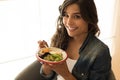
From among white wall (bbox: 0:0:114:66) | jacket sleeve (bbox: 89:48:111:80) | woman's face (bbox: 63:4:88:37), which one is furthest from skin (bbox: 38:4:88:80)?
white wall (bbox: 0:0:114:66)

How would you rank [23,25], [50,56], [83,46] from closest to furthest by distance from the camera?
1. [50,56]
2. [83,46]
3. [23,25]

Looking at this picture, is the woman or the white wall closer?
the woman

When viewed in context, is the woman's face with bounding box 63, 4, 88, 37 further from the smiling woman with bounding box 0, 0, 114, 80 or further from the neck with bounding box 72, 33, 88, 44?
the smiling woman with bounding box 0, 0, 114, 80

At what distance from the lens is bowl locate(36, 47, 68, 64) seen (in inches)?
51.6

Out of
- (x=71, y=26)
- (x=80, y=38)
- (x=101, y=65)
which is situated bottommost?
(x=101, y=65)

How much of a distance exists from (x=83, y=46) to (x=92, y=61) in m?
0.12

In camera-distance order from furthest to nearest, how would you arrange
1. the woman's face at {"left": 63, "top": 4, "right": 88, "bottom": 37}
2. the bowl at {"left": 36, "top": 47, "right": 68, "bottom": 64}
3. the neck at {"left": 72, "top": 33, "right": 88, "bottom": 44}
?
the neck at {"left": 72, "top": 33, "right": 88, "bottom": 44}, the woman's face at {"left": 63, "top": 4, "right": 88, "bottom": 37}, the bowl at {"left": 36, "top": 47, "right": 68, "bottom": 64}

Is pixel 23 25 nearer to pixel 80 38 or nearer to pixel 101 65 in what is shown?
pixel 80 38

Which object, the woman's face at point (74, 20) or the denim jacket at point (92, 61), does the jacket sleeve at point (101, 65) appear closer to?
the denim jacket at point (92, 61)

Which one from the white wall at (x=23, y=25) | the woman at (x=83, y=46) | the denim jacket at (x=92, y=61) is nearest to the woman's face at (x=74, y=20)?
the woman at (x=83, y=46)

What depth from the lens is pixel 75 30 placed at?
145cm

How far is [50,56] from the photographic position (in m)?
1.36

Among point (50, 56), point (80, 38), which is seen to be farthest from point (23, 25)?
point (50, 56)

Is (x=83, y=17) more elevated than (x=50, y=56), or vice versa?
(x=83, y=17)
